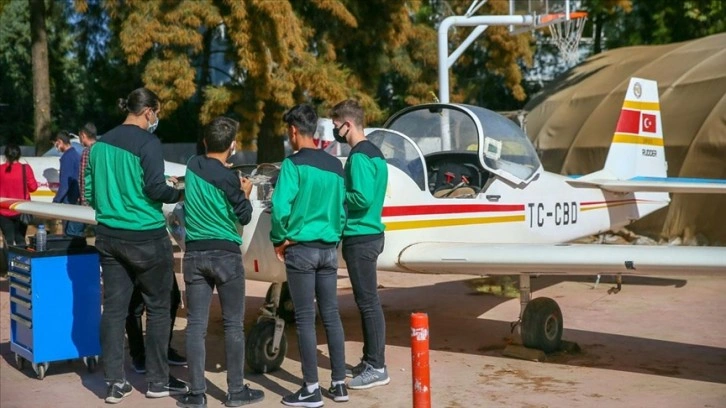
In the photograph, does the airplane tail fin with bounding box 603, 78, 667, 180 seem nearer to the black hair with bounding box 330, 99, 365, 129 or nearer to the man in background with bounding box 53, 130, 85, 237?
the black hair with bounding box 330, 99, 365, 129

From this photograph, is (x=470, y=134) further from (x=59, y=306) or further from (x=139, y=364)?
(x=59, y=306)

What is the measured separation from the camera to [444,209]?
8.13 m

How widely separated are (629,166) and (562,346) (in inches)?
157

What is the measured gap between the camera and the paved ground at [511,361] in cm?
655

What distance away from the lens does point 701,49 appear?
17.1 meters

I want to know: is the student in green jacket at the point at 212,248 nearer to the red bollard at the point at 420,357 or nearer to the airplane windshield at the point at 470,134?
the red bollard at the point at 420,357

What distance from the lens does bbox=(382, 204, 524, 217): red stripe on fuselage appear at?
767 centimetres

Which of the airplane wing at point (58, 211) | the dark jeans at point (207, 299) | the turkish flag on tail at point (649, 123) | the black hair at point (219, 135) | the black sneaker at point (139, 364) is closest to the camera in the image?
the dark jeans at point (207, 299)

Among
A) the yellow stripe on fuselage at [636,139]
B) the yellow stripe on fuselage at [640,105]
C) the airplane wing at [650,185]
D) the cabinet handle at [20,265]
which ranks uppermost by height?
the yellow stripe on fuselage at [640,105]

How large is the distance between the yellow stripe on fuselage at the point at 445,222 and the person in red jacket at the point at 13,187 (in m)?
6.08

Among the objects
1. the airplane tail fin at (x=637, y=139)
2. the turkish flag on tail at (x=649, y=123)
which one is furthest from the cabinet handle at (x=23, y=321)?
the turkish flag on tail at (x=649, y=123)

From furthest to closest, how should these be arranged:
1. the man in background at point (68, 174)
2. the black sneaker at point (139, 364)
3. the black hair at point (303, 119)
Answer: the man in background at point (68, 174) → the black sneaker at point (139, 364) → the black hair at point (303, 119)

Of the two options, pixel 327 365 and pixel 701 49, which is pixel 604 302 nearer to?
pixel 327 365

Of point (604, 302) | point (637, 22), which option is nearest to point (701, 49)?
point (604, 302)
